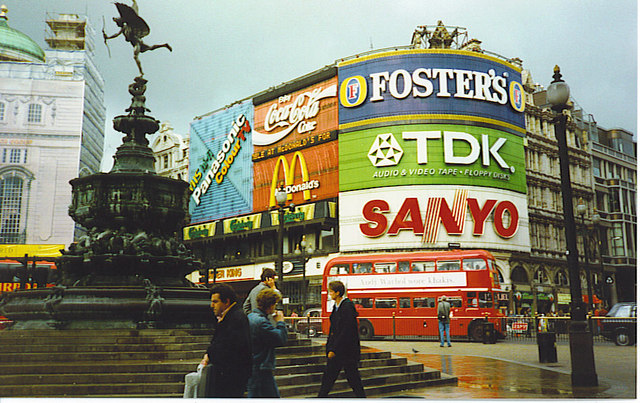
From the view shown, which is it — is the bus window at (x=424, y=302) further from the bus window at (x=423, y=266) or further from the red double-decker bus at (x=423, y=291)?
the bus window at (x=423, y=266)

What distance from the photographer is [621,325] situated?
2078 centimetres

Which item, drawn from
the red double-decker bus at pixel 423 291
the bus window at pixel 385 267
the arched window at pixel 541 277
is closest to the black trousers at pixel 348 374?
the red double-decker bus at pixel 423 291

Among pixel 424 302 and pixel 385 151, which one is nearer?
pixel 424 302

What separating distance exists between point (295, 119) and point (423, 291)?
23.9 meters

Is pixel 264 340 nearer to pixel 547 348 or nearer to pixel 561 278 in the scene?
pixel 547 348

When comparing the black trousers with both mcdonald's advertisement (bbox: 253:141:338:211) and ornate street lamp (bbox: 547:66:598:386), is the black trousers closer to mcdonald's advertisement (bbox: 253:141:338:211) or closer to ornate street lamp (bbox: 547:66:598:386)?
ornate street lamp (bbox: 547:66:598:386)

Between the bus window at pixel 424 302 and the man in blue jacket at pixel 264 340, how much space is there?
65.1 ft

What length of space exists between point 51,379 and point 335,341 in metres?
4.06

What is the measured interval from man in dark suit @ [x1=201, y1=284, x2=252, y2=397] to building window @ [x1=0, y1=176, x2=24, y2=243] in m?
43.9

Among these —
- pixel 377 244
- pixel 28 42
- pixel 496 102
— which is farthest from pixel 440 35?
pixel 28 42

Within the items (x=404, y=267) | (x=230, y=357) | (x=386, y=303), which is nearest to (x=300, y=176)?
(x=404, y=267)

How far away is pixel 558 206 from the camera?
154ft

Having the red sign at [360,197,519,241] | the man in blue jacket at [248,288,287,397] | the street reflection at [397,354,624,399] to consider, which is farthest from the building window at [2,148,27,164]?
the man in blue jacket at [248,288,287,397]

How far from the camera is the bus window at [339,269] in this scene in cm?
2698
